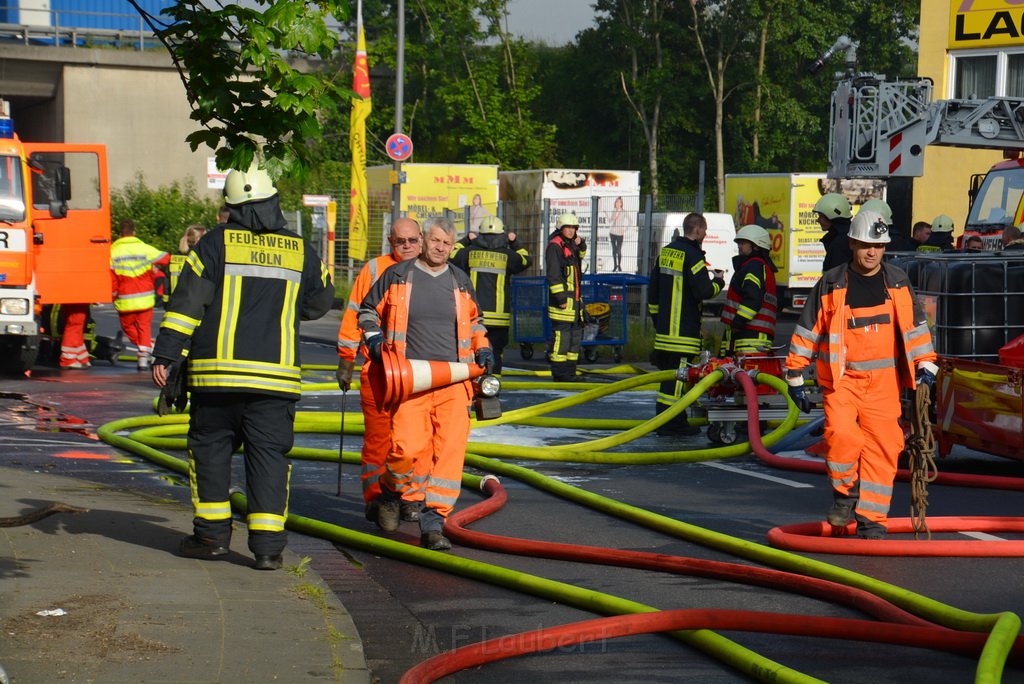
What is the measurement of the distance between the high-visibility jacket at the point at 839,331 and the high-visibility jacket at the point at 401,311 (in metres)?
1.77

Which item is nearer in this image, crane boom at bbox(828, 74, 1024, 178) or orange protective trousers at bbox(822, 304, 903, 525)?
orange protective trousers at bbox(822, 304, 903, 525)

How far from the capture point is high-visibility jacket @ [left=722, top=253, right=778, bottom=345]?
39.6 ft

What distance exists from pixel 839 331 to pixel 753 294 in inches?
156

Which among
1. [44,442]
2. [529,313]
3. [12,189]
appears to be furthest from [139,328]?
[44,442]

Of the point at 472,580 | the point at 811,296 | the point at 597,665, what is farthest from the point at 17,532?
the point at 811,296

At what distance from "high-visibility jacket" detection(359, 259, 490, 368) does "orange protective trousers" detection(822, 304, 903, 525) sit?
196 cm

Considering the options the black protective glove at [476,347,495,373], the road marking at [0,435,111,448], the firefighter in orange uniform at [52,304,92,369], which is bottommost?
the road marking at [0,435,111,448]

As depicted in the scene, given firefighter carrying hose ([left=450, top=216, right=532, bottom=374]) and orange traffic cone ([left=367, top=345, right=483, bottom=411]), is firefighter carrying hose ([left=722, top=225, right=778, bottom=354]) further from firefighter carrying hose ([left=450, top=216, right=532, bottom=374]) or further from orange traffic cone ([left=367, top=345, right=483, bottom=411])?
orange traffic cone ([left=367, top=345, right=483, bottom=411])

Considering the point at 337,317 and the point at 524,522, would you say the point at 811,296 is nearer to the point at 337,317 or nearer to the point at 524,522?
the point at 524,522

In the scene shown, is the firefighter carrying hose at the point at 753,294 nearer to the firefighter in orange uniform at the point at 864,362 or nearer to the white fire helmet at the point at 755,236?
the white fire helmet at the point at 755,236

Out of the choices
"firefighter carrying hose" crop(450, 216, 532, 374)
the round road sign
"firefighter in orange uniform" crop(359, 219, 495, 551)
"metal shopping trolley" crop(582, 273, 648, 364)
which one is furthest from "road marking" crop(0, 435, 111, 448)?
the round road sign

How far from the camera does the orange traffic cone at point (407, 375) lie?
7.75 m

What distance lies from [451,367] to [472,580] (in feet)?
4.26

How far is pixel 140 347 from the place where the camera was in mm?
18094
